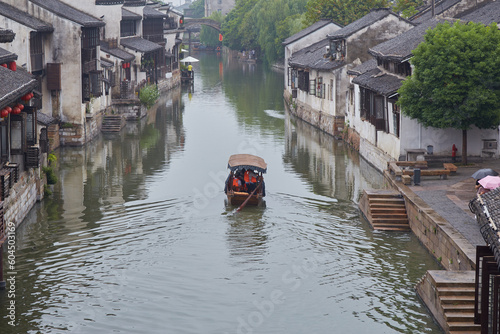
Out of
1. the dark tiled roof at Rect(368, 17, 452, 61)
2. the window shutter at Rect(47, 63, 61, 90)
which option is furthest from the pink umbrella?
the window shutter at Rect(47, 63, 61, 90)

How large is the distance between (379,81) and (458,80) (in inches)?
345

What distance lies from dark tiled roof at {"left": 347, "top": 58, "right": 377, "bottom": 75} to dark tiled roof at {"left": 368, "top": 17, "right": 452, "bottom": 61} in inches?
99.3

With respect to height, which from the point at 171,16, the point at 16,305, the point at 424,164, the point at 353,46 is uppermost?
the point at 171,16

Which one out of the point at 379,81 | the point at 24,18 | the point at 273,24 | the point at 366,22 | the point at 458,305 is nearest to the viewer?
the point at 458,305

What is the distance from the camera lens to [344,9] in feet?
281

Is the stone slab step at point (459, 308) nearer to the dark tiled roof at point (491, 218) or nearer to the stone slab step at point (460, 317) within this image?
the stone slab step at point (460, 317)

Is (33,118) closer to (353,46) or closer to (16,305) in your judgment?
(16,305)

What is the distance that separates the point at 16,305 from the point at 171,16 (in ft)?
282

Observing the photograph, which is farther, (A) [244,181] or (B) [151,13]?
(B) [151,13]

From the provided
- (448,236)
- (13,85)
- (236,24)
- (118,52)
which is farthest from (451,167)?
(236,24)

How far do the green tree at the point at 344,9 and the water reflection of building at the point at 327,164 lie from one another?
29314 millimetres

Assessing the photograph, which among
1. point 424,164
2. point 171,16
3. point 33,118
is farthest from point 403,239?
point 171,16

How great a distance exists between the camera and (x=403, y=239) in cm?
2938

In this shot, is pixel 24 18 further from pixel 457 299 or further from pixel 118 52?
pixel 457 299
